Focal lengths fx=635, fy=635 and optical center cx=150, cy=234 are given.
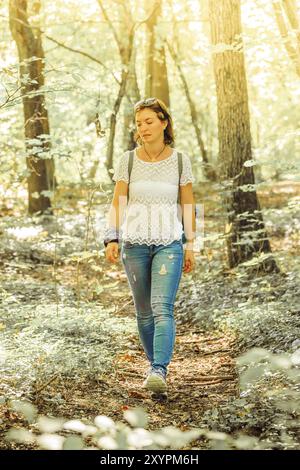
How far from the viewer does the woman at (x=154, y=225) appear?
4945 mm

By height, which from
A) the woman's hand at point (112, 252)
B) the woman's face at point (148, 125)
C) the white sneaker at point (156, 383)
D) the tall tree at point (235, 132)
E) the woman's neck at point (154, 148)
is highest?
the tall tree at point (235, 132)

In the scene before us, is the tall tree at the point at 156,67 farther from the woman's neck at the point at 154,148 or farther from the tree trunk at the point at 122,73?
the woman's neck at the point at 154,148

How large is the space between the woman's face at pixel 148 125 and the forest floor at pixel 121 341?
183cm

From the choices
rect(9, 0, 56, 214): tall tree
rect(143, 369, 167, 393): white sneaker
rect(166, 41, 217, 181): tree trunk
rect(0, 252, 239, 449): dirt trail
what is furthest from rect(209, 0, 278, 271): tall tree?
rect(166, 41, 217, 181): tree trunk

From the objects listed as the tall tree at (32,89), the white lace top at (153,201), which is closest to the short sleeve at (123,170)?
the white lace top at (153,201)

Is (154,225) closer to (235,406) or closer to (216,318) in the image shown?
(235,406)

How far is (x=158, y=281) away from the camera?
4941 millimetres

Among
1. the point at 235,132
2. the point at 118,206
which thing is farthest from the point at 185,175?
the point at 235,132

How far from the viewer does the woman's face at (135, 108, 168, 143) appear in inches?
197

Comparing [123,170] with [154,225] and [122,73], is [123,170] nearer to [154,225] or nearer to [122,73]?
[154,225]

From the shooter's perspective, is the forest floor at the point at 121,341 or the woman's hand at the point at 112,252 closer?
the forest floor at the point at 121,341
